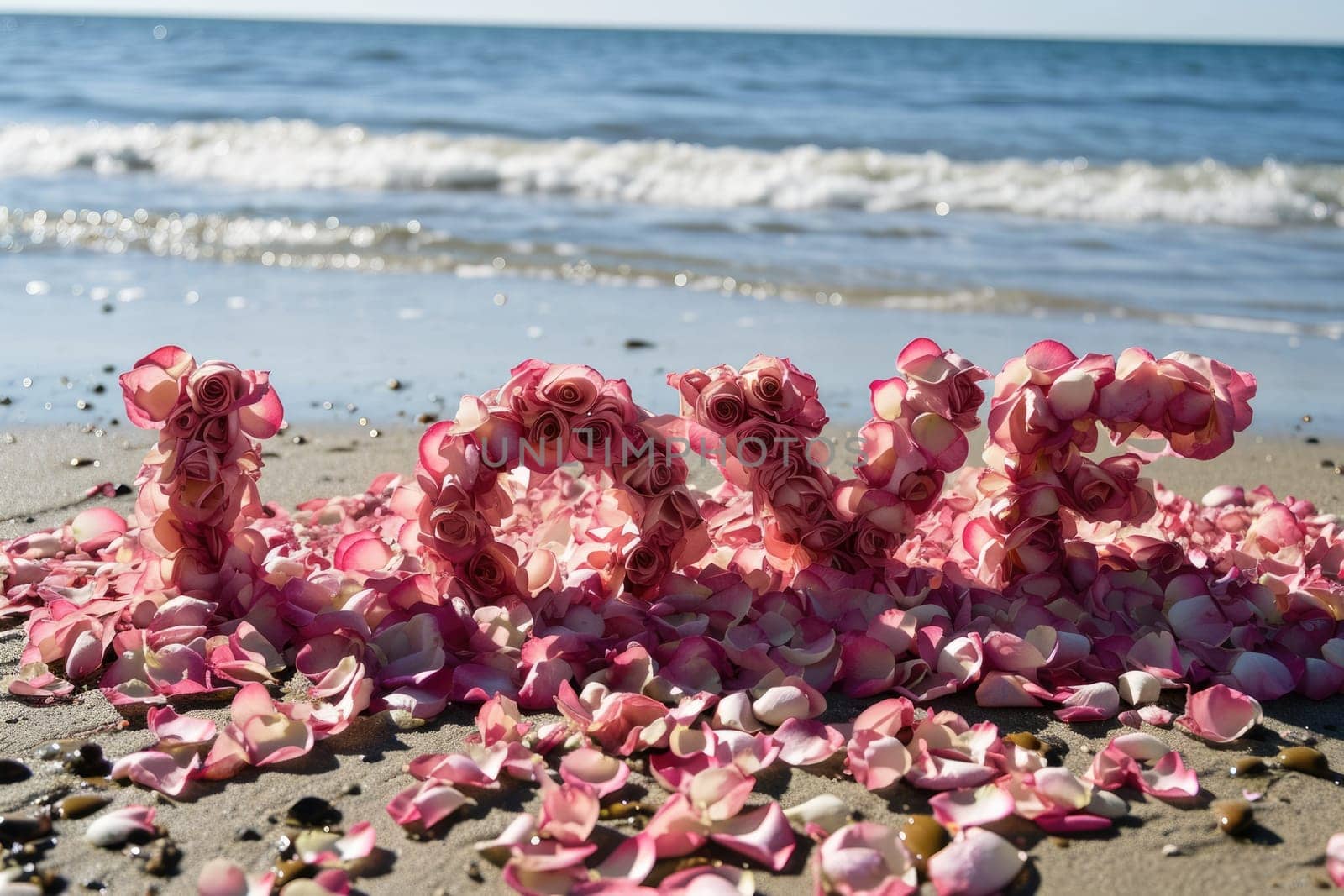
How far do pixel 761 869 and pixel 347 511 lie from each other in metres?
1.90

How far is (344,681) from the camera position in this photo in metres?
2.36

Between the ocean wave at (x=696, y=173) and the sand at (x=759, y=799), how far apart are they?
864cm

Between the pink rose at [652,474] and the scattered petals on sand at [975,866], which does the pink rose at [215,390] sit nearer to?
the pink rose at [652,474]

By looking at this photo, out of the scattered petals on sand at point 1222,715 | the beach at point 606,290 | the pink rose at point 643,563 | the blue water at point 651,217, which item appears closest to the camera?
the beach at point 606,290

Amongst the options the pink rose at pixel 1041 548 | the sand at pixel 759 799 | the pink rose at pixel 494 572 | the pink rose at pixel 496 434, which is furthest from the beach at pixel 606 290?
the pink rose at pixel 496 434

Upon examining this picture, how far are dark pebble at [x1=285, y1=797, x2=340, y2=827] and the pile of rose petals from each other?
0.17 meters

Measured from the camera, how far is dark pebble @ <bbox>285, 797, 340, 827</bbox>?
6.56 feet

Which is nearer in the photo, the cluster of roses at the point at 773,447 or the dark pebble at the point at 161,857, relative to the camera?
the dark pebble at the point at 161,857

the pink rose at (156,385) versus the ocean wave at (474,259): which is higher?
the ocean wave at (474,259)

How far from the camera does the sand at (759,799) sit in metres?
1.88

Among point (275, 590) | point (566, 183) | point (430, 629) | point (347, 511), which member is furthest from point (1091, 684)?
point (566, 183)

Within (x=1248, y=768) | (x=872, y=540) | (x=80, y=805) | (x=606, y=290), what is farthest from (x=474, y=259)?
(x=1248, y=768)

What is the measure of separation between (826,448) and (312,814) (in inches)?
50.1

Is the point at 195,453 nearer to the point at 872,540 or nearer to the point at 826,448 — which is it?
the point at 826,448
